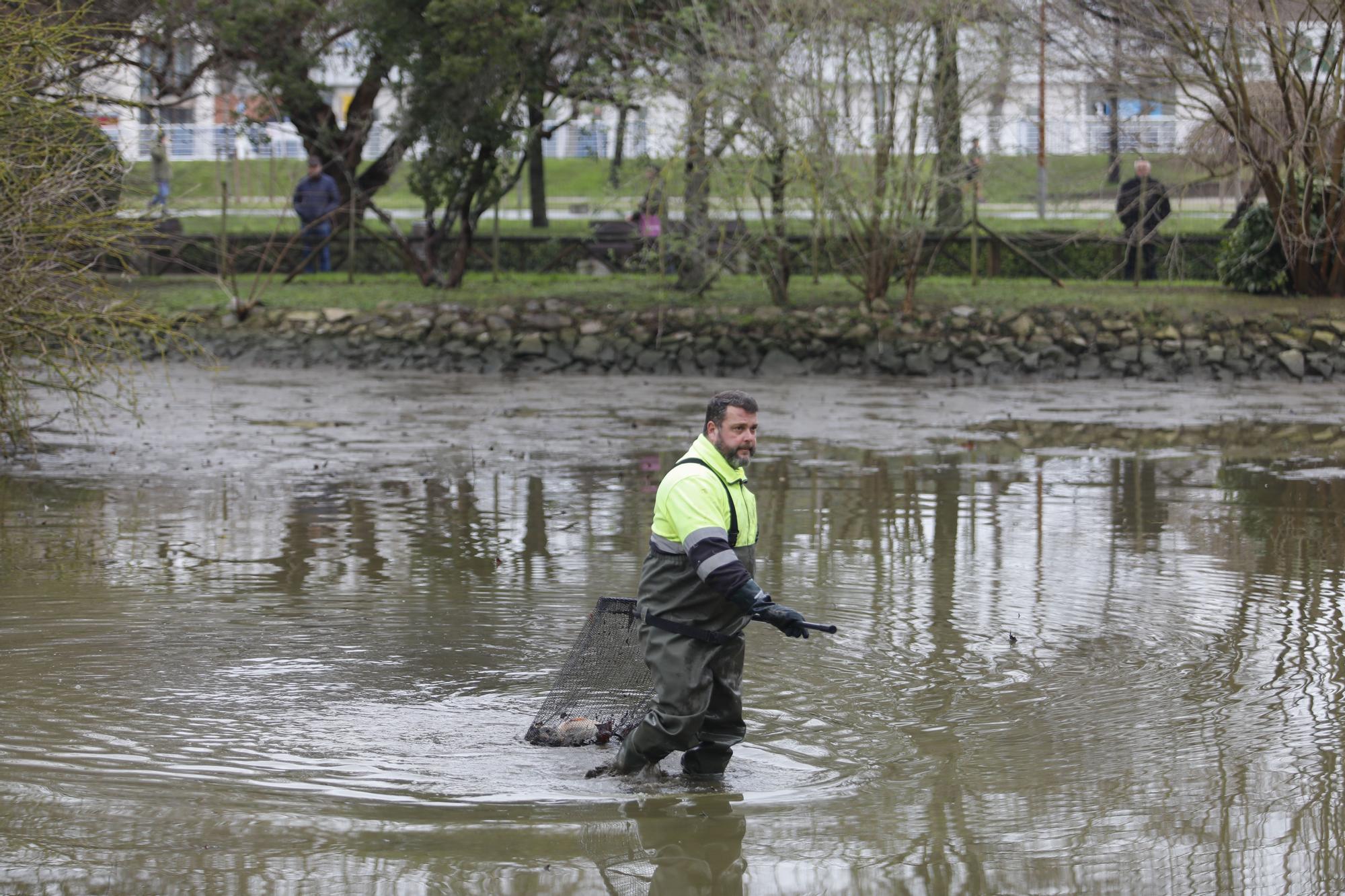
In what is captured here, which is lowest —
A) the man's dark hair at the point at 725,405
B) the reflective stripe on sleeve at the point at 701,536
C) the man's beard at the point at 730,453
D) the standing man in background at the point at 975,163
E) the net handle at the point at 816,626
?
the net handle at the point at 816,626

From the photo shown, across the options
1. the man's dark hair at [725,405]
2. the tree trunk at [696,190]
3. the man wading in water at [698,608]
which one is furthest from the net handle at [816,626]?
the tree trunk at [696,190]

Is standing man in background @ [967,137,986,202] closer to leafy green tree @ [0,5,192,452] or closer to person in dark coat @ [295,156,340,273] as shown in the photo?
person in dark coat @ [295,156,340,273]

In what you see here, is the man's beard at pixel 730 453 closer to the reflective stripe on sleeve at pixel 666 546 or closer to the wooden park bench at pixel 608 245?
the reflective stripe on sleeve at pixel 666 546

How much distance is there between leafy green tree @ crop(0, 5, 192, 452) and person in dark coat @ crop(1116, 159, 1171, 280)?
1360cm

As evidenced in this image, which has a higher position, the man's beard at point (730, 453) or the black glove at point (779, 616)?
the man's beard at point (730, 453)

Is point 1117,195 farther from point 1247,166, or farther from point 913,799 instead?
point 913,799

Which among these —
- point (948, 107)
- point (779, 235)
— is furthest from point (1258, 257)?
point (779, 235)

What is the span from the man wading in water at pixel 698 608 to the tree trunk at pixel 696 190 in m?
15.6

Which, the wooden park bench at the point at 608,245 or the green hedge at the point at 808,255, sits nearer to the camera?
the green hedge at the point at 808,255

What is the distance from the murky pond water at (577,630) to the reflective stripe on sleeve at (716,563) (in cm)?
81

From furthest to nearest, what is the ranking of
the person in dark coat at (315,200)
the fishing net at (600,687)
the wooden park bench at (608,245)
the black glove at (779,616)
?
1. the wooden park bench at (608,245)
2. the person in dark coat at (315,200)
3. the fishing net at (600,687)
4. the black glove at (779,616)

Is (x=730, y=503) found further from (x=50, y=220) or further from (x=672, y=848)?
(x=50, y=220)

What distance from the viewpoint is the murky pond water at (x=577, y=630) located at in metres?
5.13

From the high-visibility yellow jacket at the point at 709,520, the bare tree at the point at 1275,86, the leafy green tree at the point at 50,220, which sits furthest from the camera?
the bare tree at the point at 1275,86
